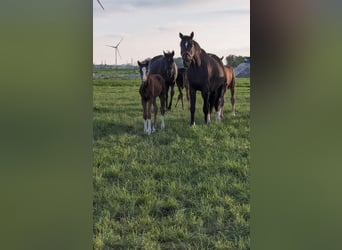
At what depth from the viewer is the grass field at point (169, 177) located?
1.39m

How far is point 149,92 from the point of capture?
1518mm

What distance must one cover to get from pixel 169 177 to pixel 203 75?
1.29 ft

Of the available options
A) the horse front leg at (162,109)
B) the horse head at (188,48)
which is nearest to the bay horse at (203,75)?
the horse head at (188,48)

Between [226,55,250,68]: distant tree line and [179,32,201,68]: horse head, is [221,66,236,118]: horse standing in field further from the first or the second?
[179,32,201,68]: horse head

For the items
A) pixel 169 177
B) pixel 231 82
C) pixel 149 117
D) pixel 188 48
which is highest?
pixel 188 48

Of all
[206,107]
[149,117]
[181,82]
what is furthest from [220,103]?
[149,117]

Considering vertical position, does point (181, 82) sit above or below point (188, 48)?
below

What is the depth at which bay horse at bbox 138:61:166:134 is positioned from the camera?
1.50 metres

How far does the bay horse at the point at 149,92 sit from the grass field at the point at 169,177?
0.02m

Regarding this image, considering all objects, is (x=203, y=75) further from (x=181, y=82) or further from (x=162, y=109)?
(x=162, y=109)
